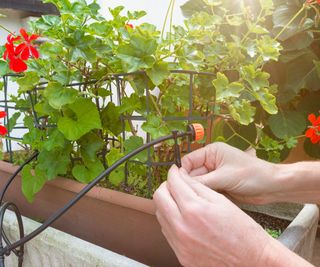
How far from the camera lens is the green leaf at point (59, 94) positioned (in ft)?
1.82

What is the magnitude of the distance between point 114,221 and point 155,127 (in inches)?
7.1

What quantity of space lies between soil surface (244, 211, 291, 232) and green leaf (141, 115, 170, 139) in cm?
30

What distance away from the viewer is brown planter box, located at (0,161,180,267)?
56 centimetres

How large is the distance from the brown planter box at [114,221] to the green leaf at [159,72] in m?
0.20

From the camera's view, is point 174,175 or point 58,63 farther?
point 58,63

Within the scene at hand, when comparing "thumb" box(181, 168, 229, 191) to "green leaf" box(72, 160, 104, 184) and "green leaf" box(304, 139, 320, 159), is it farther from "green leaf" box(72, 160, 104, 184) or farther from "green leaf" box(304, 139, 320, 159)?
"green leaf" box(304, 139, 320, 159)

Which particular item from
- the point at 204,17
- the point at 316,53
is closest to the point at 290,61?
the point at 316,53

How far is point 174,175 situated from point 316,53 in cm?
87

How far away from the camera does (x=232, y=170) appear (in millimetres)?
545

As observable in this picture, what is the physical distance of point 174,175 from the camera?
47cm

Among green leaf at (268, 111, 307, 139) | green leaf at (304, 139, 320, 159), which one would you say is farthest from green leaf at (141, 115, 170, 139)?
green leaf at (304, 139, 320, 159)

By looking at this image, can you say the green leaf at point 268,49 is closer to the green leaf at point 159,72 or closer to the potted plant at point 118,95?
the potted plant at point 118,95

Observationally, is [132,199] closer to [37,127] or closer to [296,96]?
[37,127]

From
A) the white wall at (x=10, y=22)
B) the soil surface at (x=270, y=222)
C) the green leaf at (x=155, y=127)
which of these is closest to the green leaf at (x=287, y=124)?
the soil surface at (x=270, y=222)
